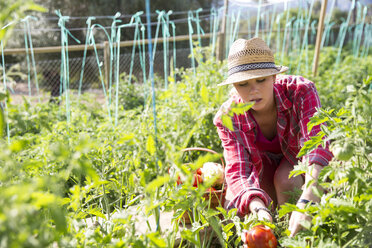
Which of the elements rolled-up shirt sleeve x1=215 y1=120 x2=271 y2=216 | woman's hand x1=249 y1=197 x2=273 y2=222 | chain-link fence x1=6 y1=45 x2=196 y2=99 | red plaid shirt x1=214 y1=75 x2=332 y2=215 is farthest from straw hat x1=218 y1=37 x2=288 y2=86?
chain-link fence x1=6 y1=45 x2=196 y2=99

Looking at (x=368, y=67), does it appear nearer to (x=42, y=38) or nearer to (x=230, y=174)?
(x=230, y=174)

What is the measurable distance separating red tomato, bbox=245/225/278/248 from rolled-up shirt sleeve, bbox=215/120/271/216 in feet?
0.71

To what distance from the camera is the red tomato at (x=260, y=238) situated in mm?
1262

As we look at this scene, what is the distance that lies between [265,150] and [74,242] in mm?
1413

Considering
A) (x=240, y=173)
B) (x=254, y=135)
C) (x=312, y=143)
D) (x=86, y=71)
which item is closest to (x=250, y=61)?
(x=254, y=135)

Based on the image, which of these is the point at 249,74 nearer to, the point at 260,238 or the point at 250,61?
the point at 250,61

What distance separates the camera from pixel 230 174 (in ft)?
5.48

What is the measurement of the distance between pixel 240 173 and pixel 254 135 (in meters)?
0.28

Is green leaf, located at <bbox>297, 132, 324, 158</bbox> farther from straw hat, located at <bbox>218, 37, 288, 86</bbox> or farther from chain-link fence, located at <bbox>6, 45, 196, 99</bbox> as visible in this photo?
chain-link fence, located at <bbox>6, 45, 196, 99</bbox>

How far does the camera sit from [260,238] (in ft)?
4.15

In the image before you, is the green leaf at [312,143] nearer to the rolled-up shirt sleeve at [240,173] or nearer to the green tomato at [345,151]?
the green tomato at [345,151]

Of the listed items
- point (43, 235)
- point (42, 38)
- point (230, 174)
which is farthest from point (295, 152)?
point (42, 38)

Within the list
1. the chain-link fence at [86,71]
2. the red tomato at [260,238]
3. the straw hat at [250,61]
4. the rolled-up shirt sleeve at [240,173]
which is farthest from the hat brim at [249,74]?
the chain-link fence at [86,71]

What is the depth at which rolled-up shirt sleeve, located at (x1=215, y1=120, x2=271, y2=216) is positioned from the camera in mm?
1531
